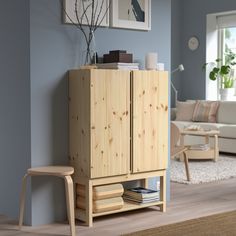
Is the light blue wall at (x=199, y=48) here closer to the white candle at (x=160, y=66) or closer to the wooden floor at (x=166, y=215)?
the wooden floor at (x=166, y=215)

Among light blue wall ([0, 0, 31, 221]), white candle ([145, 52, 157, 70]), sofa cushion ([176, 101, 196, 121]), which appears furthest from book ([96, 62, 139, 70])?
sofa cushion ([176, 101, 196, 121])

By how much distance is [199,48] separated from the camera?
32.1ft

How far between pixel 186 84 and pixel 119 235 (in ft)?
21.5

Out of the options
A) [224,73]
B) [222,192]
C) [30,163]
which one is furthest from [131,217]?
[224,73]

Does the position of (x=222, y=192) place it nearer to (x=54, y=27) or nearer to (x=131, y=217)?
(x=131, y=217)

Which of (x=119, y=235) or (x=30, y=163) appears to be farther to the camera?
(x=30, y=163)

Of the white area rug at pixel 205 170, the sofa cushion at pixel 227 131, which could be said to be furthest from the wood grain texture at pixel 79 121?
the sofa cushion at pixel 227 131

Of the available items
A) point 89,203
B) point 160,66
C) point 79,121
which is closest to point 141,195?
point 89,203

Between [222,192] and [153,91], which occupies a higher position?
[153,91]

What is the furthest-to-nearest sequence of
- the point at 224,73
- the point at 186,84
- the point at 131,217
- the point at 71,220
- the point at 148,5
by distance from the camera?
the point at 186,84, the point at 224,73, the point at 148,5, the point at 131,217, the point at 71,220

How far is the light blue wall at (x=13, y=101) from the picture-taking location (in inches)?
161

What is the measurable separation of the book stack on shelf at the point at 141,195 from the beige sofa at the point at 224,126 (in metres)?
3.72

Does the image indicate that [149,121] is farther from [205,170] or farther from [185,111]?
[185,111]

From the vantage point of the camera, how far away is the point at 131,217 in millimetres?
4375
